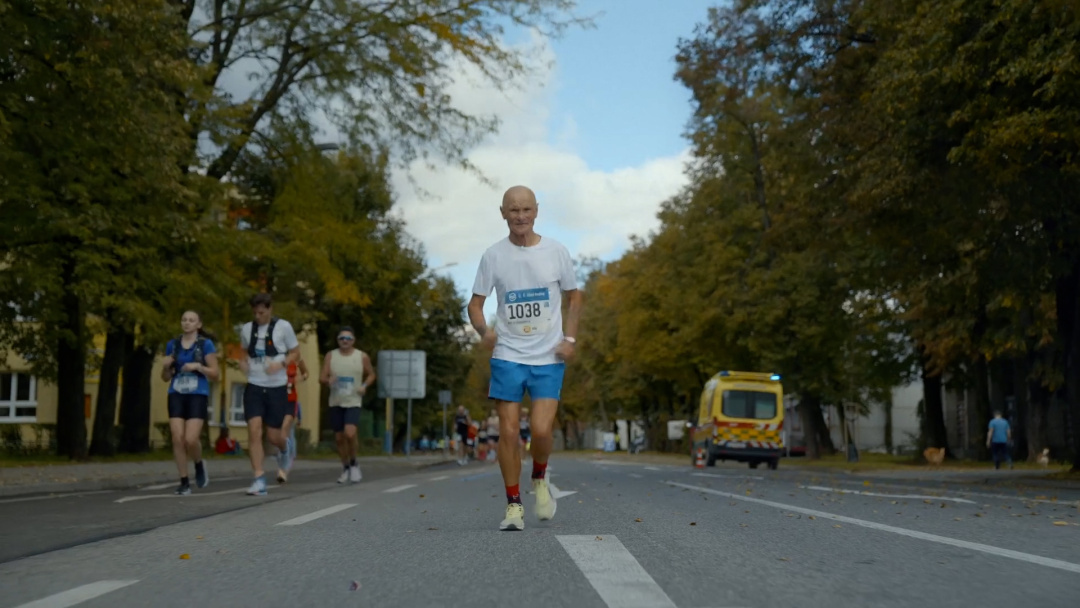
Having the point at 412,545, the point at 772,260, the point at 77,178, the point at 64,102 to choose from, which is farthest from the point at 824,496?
the point at 772,260

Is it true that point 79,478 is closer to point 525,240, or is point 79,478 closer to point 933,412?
point 525,240

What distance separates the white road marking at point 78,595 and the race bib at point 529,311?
123 inches

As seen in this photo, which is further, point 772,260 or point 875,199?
point 772,260

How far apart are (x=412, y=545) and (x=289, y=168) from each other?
20522 millimetres

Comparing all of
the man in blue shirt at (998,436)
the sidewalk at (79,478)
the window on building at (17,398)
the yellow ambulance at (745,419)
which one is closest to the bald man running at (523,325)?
the sidewalk at (79,478)

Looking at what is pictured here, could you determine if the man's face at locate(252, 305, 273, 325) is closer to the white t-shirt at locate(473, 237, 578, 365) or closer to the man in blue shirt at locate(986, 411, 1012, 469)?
the white t-shirt at locate(473, 237, 578, 365)

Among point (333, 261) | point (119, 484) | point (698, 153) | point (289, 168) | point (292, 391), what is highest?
point (698, 153)

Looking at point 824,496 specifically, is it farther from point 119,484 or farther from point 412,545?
point 119,484

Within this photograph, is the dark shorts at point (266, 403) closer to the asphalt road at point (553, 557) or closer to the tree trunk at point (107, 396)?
the asphalt road at point (553, 557)

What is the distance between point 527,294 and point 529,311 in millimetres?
106

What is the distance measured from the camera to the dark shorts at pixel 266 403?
13.5 m

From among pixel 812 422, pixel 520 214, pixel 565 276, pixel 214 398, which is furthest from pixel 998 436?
pixel 214 398

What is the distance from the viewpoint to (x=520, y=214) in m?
8.12

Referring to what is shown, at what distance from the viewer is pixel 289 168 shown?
26766 millimetres
